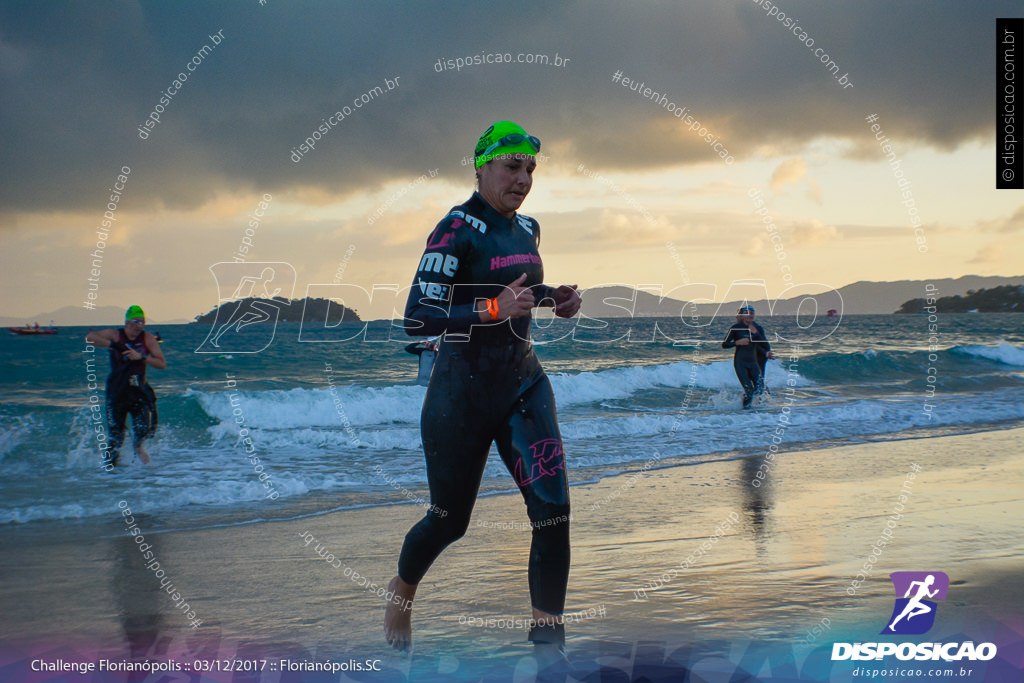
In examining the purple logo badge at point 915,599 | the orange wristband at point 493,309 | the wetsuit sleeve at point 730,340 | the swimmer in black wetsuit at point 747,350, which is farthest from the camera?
the swimmer in black wetsuit at point 747,350

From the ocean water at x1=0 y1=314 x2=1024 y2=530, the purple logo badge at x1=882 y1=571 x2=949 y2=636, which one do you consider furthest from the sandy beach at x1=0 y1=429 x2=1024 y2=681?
the ocean water at x1=0 y1=314 x2=1024 y2=530

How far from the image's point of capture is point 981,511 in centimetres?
575

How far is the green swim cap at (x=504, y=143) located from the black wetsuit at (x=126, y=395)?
6973mm

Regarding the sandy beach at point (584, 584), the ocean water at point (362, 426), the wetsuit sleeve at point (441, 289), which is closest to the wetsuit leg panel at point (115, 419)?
the ocean water at point (362, 426)

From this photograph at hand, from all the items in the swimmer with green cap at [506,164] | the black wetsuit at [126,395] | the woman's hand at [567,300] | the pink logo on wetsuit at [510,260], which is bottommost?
the black wetsuit at [126,395]

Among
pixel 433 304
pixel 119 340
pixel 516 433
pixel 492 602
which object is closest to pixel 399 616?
pixel 492 602

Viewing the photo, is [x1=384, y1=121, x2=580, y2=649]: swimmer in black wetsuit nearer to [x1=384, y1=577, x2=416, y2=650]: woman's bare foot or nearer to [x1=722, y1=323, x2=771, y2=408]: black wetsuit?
[x1=384, y1=577, x2=416, y2=650]: woman's bare foot

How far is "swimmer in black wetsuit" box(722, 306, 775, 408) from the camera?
47.5 ft

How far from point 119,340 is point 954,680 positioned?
334 inches

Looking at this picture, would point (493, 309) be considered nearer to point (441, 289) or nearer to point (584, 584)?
point (441, 289)

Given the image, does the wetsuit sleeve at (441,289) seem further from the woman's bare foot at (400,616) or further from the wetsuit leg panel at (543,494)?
the woman's bare foot at (400,616)

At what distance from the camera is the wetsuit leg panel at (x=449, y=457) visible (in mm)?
3092

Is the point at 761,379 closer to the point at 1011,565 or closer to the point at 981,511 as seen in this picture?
the point at 981,511

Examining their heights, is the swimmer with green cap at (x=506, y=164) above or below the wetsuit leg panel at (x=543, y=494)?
above
